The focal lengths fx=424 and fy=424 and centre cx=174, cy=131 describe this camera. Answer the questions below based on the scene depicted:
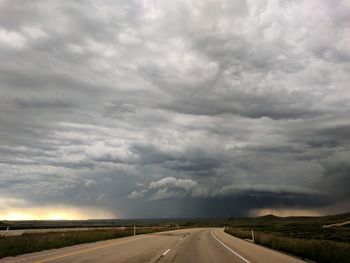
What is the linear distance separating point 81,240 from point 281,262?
18374 millimetres

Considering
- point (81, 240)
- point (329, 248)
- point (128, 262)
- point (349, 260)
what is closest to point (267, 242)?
point (329, 248)

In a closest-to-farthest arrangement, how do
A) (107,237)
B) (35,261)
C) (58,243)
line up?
(35,261) < (58,243) < (107,237)

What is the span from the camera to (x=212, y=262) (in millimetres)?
17297

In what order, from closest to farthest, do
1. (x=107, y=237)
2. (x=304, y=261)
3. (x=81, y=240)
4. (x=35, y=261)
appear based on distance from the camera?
1. (x=35, y=261)
2. (x=304, y=261)
3. (x=81, y=240)
4. (x=107, y=237)

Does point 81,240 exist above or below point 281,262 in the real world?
above

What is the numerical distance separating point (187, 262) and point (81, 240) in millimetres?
16749

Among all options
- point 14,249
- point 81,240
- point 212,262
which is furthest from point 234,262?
point 81,240

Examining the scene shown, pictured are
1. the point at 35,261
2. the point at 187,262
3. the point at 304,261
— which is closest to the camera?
the point at 35,261

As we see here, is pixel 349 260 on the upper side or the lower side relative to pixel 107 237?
lower

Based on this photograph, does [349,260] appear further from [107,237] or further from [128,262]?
[107,237]

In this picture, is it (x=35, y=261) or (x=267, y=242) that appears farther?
(x=267, y=242)

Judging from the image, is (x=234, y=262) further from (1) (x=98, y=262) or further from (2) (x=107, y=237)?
(2) (x=107, y=237)

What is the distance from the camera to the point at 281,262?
17.7 m

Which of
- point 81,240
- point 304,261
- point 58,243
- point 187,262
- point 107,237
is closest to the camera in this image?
point 187,262
